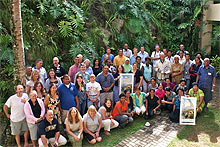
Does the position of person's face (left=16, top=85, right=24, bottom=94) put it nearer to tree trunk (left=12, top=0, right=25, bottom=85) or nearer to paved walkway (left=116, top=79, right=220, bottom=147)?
tree trunk (left=12, top=0, right=25, bottom=85)

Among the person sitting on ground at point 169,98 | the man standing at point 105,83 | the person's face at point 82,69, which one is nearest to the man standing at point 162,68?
the person sitting on ground at point 169,98

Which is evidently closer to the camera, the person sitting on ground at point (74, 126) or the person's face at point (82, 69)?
the person sitting on ground at point (74, 126)

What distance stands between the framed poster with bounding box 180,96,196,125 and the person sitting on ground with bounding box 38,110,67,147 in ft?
11.1

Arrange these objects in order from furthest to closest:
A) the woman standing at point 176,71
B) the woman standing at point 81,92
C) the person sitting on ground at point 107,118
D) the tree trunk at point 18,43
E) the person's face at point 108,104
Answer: the woman standing at point 176,71, the woman standing at point 81,92, the person's face at point 108,104, the person sitting on ground at point 107,118, the tree trunk at point 18,43

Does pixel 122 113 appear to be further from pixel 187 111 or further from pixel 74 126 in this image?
pixel 187 111

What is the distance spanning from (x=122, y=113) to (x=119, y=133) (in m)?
0.60

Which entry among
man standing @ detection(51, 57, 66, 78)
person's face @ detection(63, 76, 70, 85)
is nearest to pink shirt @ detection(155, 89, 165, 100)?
person's face @ detection(63, 76, 70, 85)

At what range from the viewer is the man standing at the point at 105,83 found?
6472 millimetres

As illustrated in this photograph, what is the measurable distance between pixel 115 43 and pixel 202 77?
179 inches

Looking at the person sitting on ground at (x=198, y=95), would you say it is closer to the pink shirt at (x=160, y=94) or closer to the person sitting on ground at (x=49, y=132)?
the pink shirt at (x=160, y=94)

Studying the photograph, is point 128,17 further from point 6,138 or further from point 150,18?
point 6,138

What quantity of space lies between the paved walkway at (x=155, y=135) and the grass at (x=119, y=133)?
12cm

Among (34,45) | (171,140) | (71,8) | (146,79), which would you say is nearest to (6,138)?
(34,45)

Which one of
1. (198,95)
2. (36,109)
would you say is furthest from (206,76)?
(36,109)
